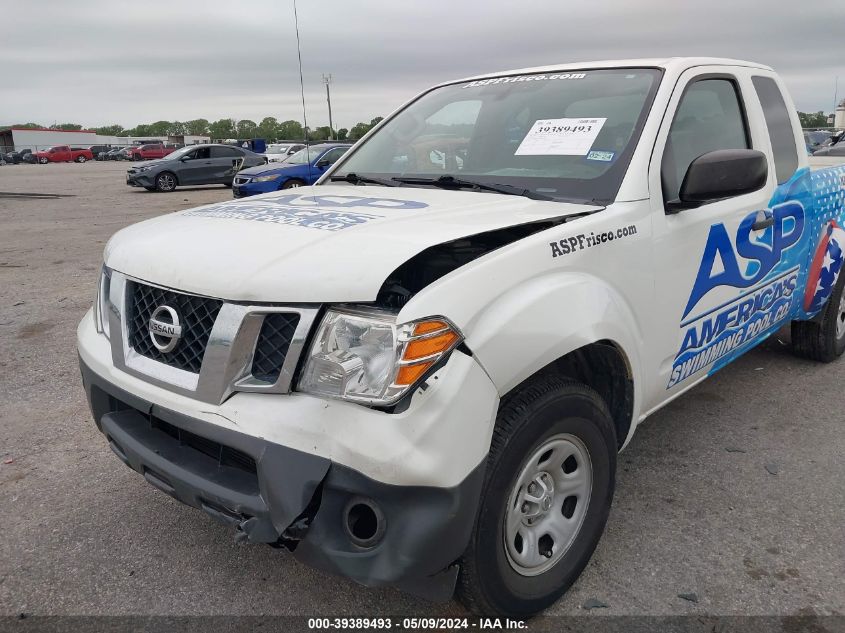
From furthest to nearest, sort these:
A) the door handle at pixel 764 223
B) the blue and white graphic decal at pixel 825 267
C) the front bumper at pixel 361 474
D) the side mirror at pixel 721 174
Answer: the blue and white graphic decal at pixel 825 267, the door handle at pixel 764 223, the side mirror at pixel 721 174, the front bumper at pixel 361 474

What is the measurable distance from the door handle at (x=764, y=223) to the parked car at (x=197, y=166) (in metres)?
19.1

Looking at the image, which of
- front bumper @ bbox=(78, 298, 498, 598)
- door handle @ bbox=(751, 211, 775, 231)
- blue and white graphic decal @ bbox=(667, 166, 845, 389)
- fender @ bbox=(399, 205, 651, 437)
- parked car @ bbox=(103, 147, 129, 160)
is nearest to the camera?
front bumper @ bbox=(78, 298, 498, 598)

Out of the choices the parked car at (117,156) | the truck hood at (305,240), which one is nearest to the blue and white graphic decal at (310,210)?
the truck hood at (305,240)

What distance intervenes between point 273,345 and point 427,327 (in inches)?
17.9

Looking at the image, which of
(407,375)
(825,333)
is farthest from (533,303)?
(825,333)

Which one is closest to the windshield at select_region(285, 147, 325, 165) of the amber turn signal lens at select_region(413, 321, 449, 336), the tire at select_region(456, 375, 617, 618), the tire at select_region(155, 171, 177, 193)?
the tire at select_region(155, 171, 177, 193)

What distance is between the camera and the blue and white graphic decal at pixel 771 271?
2.86m

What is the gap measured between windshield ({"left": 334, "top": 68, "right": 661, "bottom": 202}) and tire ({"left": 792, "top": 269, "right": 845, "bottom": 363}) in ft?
7.85

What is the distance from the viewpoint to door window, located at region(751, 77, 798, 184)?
3408mm

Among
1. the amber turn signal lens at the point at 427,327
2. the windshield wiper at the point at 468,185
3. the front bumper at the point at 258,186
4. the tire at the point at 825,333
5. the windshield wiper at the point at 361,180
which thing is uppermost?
the windshield wiper at the point at 361,180

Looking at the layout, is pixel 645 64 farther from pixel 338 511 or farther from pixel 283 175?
pixel 283 175

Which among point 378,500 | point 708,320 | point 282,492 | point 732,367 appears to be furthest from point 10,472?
point 732,367

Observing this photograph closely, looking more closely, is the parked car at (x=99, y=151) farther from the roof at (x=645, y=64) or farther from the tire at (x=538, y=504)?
the tire at (x=538, y=504)

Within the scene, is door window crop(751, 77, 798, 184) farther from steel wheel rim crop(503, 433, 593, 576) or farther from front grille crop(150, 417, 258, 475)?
front grille crop(150, 417, 258, 475)
